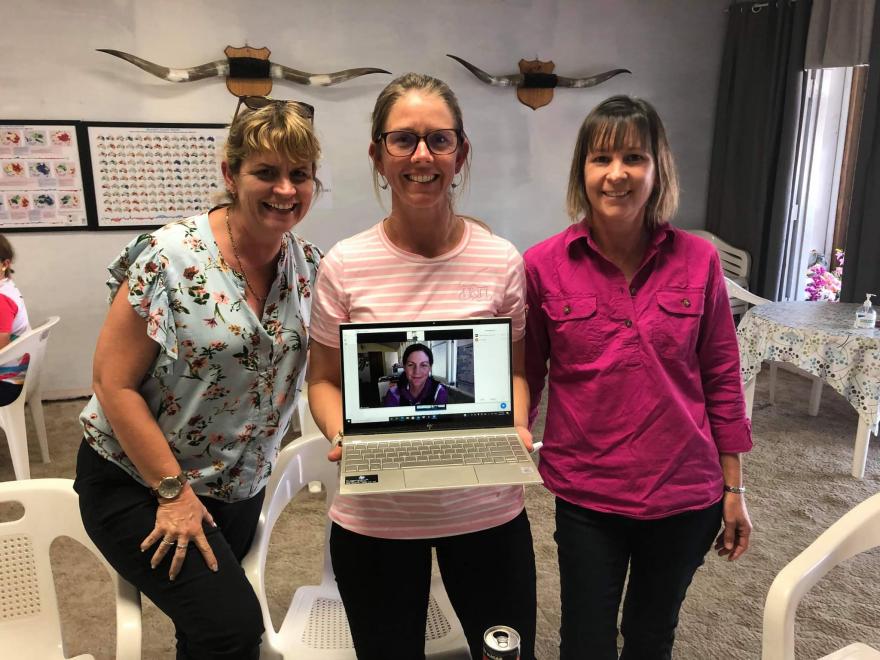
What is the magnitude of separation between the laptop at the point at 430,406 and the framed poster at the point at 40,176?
3353 millimetres

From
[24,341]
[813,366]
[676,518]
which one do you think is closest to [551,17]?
[813,366]

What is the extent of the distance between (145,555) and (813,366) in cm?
271

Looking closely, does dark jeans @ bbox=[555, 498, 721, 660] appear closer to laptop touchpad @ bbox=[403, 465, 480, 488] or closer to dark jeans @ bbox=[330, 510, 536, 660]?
dark jeans @ bbox=[330, 510, 536, 660]

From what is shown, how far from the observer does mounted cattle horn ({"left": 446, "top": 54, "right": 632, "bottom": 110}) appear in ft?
13.7

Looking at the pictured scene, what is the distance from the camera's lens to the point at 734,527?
3.93ft

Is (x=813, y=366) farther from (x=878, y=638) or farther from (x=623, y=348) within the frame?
(x=623, y=348)

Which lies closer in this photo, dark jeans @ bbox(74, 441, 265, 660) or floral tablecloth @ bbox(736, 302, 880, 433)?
dark jeans @ bbox(74, 441, 265, 660)

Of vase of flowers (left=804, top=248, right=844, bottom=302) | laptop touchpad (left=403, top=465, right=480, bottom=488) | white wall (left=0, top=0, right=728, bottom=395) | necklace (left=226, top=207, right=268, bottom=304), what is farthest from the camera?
vase of flowers (left=804, top=248, right=844, bottom=302)

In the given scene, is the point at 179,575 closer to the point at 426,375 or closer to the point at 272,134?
the point at 426,375

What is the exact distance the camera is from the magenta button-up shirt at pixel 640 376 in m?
1.12

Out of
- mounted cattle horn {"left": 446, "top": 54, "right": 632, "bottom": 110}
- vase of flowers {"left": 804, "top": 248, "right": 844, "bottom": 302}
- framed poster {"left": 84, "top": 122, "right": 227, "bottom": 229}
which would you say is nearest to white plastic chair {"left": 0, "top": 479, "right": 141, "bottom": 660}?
framed poster {"left": 84, "top": 122, "right": 227, "bottom": 229}

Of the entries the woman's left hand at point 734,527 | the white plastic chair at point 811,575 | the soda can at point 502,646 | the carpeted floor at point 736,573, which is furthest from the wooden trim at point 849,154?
the soda can at point 502,646

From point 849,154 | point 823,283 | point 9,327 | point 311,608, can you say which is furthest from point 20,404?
point 849,154

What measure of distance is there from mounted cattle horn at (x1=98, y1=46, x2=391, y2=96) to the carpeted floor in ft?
6.94
